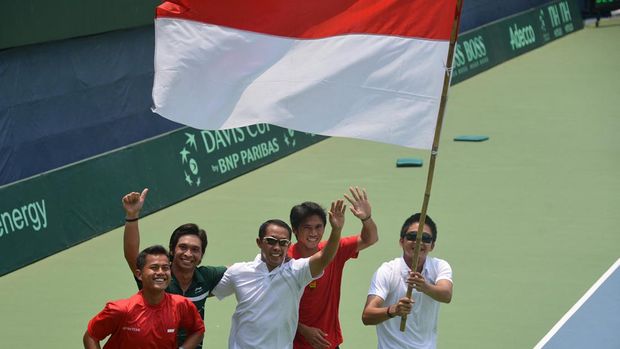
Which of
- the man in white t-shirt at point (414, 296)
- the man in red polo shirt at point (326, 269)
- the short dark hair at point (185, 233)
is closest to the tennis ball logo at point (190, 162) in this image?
the man in red polo shirt at point (326, 269)

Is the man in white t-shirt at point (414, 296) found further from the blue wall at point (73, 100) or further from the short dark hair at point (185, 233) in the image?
the blue wall at point (73, 100)

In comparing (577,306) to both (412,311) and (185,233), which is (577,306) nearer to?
(412,311)

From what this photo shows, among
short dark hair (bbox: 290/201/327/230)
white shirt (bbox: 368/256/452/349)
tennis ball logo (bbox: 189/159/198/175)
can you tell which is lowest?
tennis ball logo (bbox: 189/159/198/175)

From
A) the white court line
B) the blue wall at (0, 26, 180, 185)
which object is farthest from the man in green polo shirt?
the blue wall at (0, 26, 180, 185)

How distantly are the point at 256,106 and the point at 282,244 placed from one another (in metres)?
0.95

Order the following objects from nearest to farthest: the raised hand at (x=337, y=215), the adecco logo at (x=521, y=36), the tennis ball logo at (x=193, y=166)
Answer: the raised hand at (x=337, y=215) < the tennis ball logo at (x=193, y=166) < the adecco logo at (x=521, y=36)

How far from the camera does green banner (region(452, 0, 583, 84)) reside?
27.6 metres

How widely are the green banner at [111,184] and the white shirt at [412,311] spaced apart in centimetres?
691

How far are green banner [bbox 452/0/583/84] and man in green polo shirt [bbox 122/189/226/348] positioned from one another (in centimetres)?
1845

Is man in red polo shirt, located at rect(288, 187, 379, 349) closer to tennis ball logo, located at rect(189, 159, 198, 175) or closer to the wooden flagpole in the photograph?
the wooden flagpole

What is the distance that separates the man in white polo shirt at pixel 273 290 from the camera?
810 centimetres

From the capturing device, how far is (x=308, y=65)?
846 centimetres

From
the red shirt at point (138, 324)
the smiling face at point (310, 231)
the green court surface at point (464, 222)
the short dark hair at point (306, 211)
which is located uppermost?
the short dark hair at point (306, 211)

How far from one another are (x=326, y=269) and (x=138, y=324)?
5.09 feet
